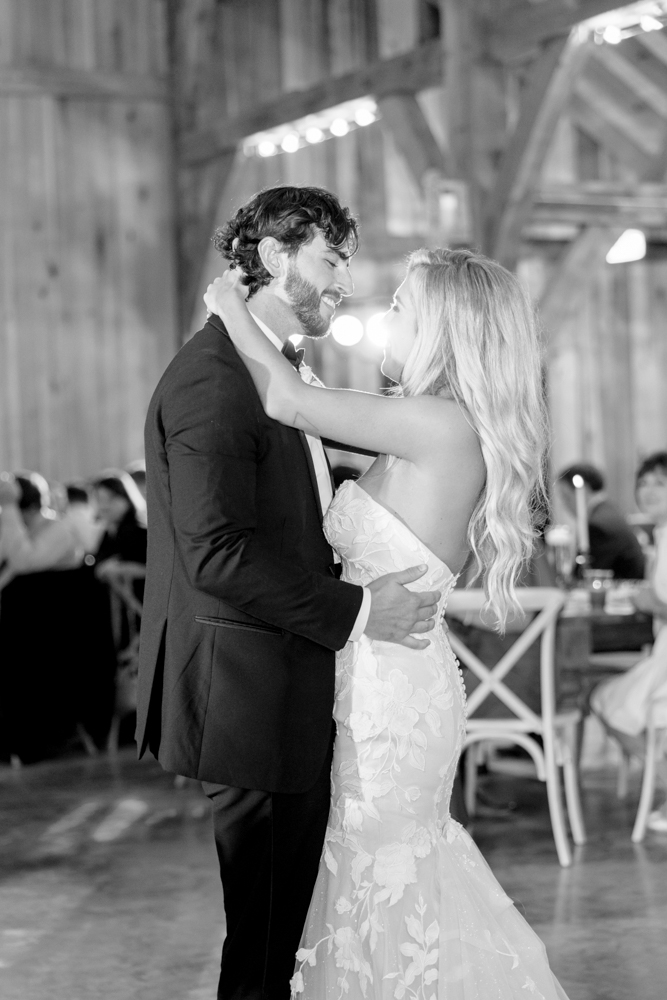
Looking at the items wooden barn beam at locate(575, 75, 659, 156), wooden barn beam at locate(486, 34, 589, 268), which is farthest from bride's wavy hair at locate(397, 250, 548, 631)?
wooden barn beam at locate(575, 75, 659, 156)

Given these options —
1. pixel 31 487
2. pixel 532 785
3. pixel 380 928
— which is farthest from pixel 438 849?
pixel 31 487

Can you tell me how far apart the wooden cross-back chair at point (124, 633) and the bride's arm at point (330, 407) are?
162 inches

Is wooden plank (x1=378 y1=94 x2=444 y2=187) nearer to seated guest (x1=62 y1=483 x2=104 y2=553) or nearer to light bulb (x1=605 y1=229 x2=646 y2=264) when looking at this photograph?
light bulb (x1=605 y1=229 x2=646 y2=264)

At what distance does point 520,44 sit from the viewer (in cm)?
692

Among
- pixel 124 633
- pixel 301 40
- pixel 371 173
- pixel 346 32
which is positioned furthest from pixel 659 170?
pixel 124 633

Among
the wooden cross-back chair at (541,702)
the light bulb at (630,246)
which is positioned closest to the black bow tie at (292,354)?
the wooden cross-back chair at (541,702)

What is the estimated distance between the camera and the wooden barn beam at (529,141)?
268 inches

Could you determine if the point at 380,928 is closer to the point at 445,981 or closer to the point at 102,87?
the point at 445,981

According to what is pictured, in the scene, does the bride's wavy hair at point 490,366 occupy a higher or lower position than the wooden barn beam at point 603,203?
lower

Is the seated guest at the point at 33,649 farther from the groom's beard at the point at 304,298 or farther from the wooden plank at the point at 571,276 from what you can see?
the wooden plank at the point at 571,276

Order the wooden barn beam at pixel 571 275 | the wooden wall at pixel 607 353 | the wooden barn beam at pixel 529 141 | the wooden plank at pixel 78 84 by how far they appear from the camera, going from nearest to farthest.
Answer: the wooden barn beam at pixel 529 141
the wooden barn beam at pixel 571 275
the wooden plank at pixel 78 84
the wooden wall at pixel 607 353

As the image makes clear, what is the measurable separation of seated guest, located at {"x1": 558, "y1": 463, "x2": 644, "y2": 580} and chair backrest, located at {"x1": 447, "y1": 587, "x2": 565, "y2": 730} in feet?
5.89

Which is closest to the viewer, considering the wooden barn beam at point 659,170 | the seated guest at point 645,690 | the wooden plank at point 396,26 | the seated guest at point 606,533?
the seated guest at point 645,690

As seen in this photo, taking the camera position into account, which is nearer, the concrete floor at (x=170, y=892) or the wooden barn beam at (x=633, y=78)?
the concrete floor at (x=170, y=892)
